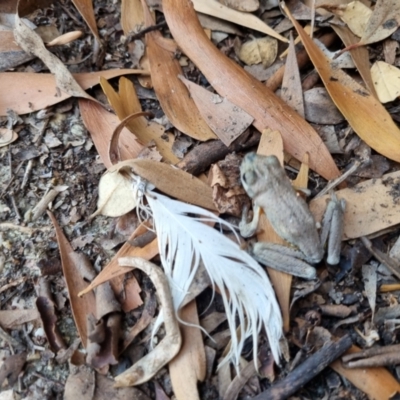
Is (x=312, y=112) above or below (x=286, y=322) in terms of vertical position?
above

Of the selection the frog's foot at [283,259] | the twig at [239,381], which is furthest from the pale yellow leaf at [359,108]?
the twig at [239,381]

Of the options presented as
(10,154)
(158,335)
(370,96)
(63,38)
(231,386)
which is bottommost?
(231,386)

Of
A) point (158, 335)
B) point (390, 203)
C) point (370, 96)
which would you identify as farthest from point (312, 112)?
point (158, 335)

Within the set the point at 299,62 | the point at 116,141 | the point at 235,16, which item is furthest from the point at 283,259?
the point at 235,16

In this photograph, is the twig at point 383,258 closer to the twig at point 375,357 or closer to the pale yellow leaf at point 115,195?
the twig at point 375,357

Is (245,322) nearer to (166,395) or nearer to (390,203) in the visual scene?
(166,395)

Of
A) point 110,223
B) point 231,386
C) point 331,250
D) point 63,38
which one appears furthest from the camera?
point 63,38
